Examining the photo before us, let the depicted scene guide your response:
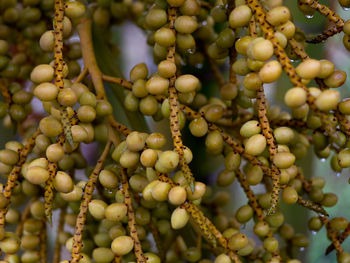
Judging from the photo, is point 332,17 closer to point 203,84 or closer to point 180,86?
point 180,86

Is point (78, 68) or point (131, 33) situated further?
point (131, 33)

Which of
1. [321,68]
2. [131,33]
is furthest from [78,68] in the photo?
[131,33]

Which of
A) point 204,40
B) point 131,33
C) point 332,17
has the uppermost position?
point 332,17

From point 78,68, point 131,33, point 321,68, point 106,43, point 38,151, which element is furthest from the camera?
point 131,33

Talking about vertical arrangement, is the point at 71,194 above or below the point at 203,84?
above

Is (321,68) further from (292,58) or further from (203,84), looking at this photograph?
(203,84)

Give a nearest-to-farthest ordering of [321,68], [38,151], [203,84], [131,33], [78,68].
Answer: [321,68] < [38,151] < [78,68] < [203,84] < [131,33]
